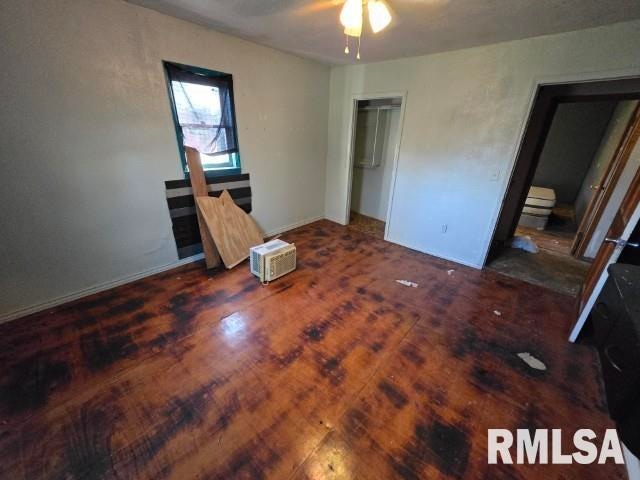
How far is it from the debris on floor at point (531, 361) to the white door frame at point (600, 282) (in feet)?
1.51

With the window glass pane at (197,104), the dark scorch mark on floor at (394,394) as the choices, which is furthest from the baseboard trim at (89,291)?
the dark scorch mark on floor at (394,394)

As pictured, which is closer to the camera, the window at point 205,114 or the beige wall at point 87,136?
the beige wall at point 87,136

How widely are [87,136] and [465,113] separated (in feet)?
11.9

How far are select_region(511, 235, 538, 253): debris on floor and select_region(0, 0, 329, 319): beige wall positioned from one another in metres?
4.22

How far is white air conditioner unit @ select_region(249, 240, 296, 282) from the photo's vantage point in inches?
101

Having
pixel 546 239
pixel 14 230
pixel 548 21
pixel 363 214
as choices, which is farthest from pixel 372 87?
pixel 14 230

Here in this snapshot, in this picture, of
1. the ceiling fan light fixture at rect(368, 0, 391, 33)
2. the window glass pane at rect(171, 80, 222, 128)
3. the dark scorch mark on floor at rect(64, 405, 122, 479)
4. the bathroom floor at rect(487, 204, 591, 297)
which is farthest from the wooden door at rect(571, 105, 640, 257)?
the dark scorch mark on floor at rect(64, 405, 122, 479)

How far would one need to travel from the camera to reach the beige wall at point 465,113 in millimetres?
2156

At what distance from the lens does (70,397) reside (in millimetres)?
1453

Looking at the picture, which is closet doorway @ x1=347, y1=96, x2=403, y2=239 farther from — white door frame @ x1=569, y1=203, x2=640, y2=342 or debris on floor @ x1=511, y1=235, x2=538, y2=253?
white door frame @ x1=569, y1=203, x2=640, y2=342

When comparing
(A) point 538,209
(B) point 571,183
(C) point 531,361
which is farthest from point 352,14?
(B) point 571,183

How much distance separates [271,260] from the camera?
2.58 m

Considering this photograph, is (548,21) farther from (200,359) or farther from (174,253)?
(174,253)

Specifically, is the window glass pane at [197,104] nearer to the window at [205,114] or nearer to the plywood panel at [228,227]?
the window at [205,114]
